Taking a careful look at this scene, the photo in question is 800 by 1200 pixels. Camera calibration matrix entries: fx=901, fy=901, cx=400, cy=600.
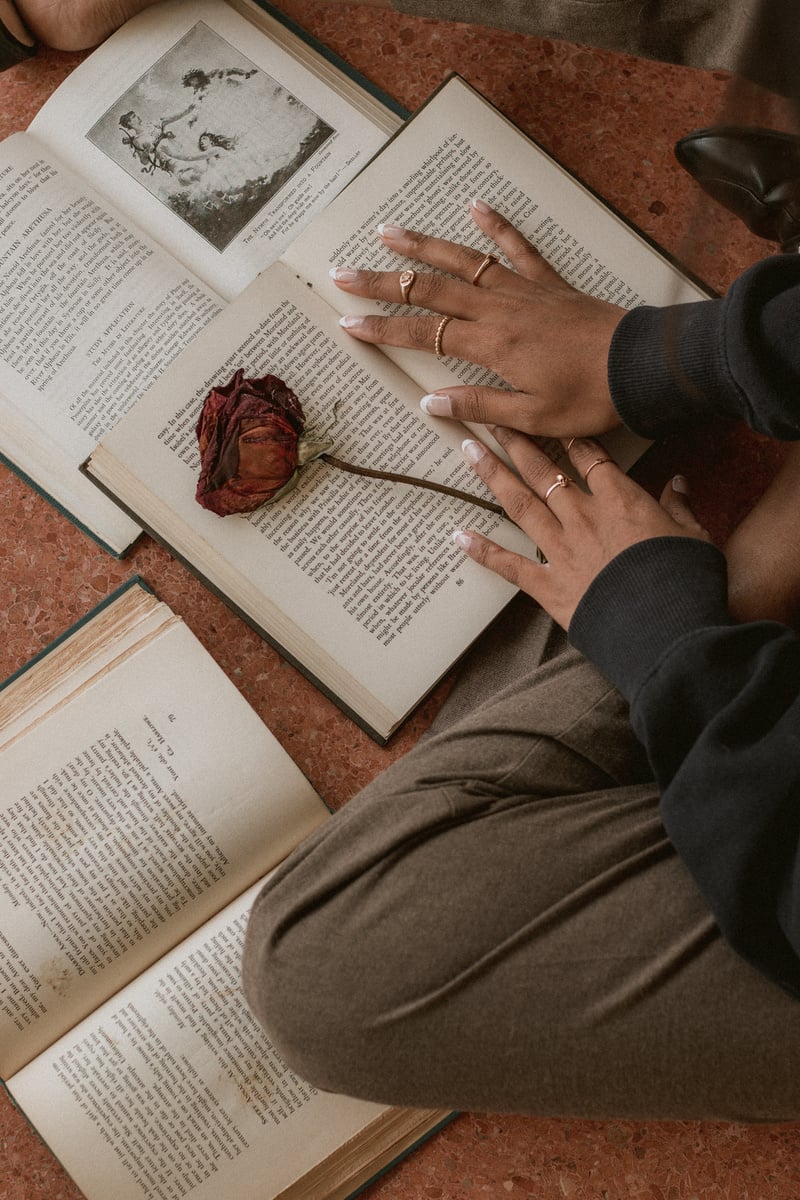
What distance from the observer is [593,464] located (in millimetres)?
673

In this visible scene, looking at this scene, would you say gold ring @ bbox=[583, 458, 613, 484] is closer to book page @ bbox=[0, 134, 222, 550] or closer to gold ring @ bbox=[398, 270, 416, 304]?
gold ring @ bbox=[398, 270, 416, 304]

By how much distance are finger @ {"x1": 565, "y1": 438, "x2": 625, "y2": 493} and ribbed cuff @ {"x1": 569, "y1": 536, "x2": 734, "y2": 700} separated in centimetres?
6

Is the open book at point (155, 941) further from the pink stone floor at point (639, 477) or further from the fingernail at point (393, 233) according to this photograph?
the fingernail at point (393, 233)

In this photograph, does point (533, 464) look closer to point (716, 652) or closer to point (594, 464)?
point (594, 464)

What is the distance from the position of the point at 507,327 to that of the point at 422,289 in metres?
0.07

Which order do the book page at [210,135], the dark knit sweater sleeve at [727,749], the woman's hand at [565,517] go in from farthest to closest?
the book page at [210,135] → the woman's hand at [565,517] → the dark knit sweater sleeve at [727,749]

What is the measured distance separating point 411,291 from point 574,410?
15cm

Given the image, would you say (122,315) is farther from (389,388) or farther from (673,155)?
(673,155)

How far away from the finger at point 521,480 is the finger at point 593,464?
21 millimetres

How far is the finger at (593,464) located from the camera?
666mm

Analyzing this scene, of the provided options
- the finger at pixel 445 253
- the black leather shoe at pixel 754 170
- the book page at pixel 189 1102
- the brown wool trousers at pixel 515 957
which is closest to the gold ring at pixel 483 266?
the finger at pixel 445 253

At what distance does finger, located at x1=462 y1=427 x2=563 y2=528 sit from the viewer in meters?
0.67

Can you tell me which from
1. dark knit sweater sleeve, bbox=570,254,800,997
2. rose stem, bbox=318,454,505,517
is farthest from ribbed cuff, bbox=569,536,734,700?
rose stem, bbox=318,454,505,517

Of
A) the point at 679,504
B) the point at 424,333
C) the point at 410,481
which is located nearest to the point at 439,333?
the point at 424,333
